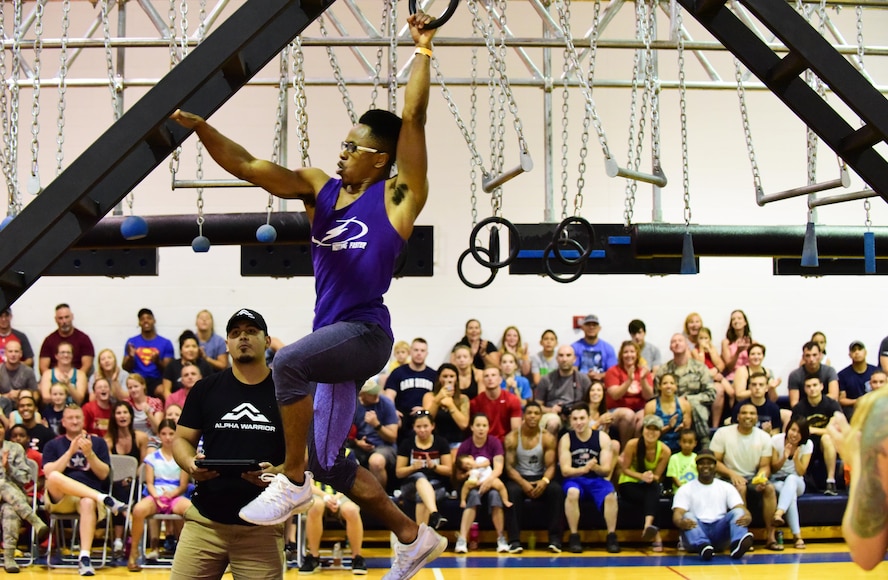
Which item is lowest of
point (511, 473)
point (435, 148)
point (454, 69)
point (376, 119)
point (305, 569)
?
point (305, 569)

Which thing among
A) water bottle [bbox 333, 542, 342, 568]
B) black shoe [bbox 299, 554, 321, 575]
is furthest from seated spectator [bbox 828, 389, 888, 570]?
water bottle [bbox 333, 542, 342, 568]

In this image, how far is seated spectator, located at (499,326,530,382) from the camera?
1018 centimetres

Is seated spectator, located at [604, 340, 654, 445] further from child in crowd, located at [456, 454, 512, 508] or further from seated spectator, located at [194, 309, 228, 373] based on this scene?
seated spectator, located at [194, 309, 228, 373]

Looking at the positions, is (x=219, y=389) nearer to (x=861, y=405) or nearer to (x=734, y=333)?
(x=861, y=405)

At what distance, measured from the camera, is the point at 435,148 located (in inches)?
431

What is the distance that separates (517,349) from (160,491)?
376 centimetres

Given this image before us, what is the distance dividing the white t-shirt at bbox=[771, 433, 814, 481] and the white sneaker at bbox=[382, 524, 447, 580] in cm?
584

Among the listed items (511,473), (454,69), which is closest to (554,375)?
(511,473)

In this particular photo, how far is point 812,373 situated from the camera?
9.68 m

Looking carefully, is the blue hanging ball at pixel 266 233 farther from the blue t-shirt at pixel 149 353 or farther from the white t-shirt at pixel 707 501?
the white t-shirt at pixel 707 501

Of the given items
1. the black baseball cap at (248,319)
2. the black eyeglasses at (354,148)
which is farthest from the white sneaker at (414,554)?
the black eyeglasses at (354,148)

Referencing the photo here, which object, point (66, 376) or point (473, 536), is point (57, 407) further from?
point (473, 536)

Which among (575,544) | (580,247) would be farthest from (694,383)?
(580,247)

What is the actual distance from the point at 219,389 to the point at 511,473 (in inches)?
186
